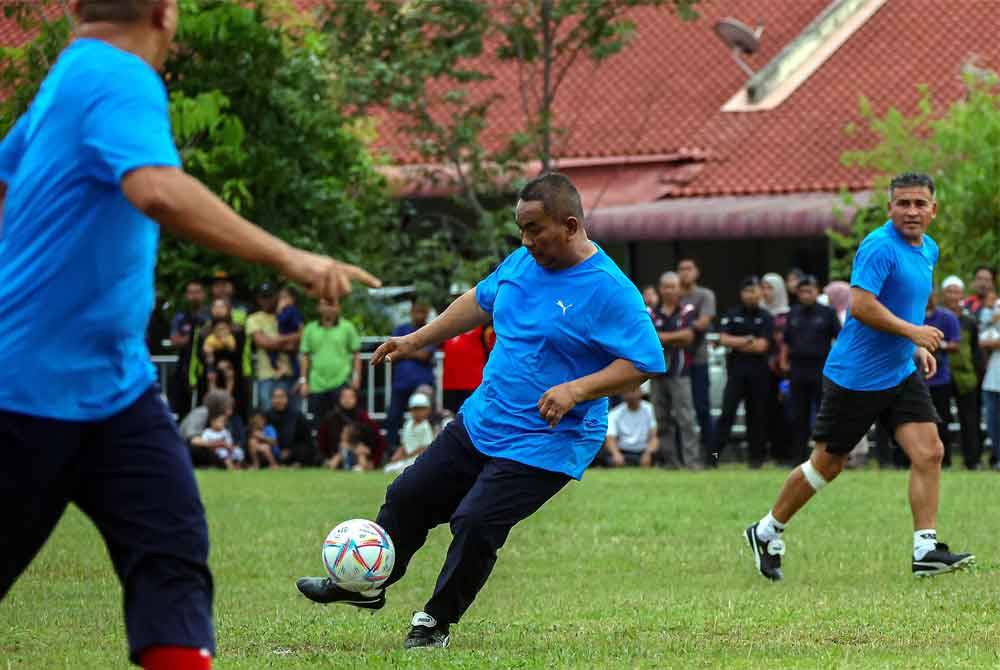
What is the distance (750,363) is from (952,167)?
768 cm

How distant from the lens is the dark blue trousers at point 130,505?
479 centimetres

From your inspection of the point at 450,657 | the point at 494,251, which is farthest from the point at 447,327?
the point at 494,251

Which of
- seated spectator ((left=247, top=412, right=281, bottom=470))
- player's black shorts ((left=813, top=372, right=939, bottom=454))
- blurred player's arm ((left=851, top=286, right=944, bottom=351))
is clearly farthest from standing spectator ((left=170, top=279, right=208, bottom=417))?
blurred player's arm ((left=851, top=286, right=944, bottom=351))

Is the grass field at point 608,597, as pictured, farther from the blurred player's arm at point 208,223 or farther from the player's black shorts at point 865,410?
the blurred player's arm at point 208,223

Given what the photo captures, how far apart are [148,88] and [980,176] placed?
21734mm

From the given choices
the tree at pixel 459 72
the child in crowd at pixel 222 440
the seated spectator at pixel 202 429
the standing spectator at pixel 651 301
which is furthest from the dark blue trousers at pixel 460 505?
the tree at pixel 459 72

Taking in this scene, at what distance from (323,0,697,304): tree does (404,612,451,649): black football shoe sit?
16906 millimetres

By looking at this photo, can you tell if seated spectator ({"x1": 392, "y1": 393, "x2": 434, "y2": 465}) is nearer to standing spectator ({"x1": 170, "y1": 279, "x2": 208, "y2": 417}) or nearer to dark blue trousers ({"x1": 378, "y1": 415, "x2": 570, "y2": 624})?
standing spectator ({"x1": 170, "y1": 279, "x2": 208, "y2": 417})

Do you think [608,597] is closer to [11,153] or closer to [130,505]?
[130,505]

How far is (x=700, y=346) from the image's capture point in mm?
20875

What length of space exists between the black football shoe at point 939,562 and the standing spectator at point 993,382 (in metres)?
10.1

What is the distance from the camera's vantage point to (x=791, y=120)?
33969mm

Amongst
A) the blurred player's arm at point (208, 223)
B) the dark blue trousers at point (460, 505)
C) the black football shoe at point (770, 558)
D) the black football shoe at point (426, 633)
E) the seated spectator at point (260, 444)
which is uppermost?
the blurred player's arm at point (208, 223)

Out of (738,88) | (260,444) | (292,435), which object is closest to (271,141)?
(292,435)
